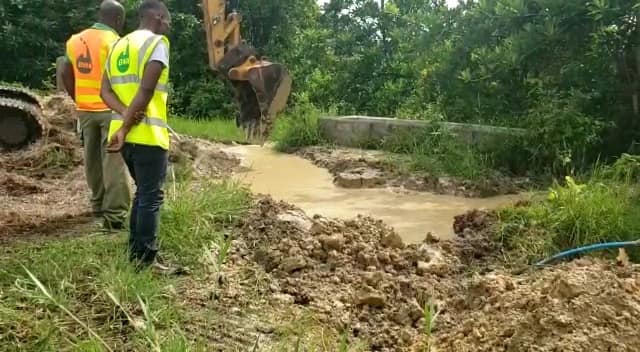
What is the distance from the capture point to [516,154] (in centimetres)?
862

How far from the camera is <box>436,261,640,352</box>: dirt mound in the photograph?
3.28 m

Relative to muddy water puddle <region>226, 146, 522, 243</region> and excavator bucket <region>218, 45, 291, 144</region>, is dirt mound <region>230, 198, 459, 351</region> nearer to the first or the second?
muddy water puddle <region>226, 146, 522, 243</region>

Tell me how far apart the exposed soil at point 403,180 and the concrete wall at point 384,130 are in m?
0.69

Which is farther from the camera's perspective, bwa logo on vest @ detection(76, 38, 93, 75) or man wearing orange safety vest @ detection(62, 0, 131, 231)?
bwa logo on vest @ detection(76, 38, 93, 75)

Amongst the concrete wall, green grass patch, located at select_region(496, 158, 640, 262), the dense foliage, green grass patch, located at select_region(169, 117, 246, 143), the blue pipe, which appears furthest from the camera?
green grass patch, located at select_region(169, 117, 246, 143)

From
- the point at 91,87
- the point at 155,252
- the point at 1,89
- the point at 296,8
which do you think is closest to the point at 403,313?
the point at 155,252

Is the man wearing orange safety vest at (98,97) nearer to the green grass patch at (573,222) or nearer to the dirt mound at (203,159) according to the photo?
the dirt mound at (203,159)

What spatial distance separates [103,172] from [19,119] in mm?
4966

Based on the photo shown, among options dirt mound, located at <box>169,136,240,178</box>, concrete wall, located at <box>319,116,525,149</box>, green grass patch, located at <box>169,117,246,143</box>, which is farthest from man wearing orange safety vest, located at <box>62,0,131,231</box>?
green grass patch, located at <box>169,117,246,143</box>

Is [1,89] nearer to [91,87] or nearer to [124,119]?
[91,87]

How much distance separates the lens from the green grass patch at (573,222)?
16.8 ft

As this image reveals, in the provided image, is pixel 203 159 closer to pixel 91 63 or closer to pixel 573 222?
pixel 91 63

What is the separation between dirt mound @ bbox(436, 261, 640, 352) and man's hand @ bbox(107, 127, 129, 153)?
6.75ft

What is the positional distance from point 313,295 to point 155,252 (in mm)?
956
